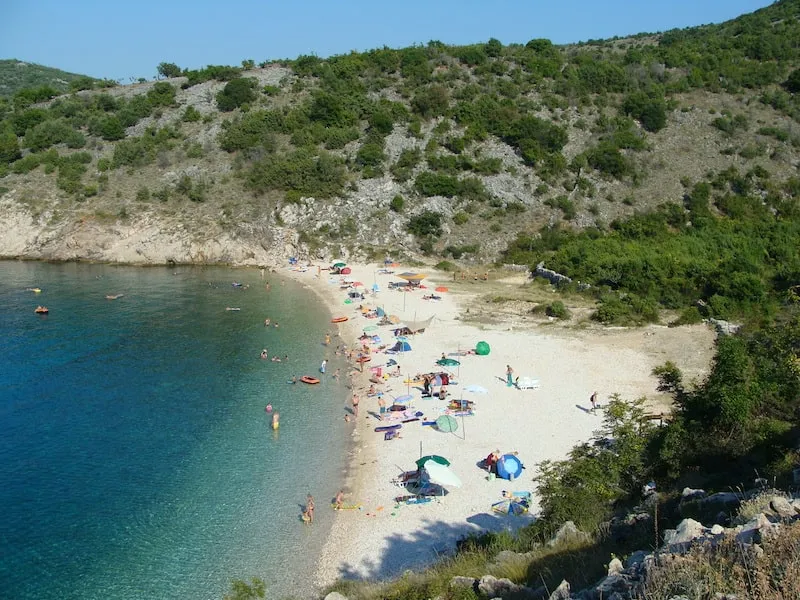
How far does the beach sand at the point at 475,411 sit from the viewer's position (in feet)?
60.3

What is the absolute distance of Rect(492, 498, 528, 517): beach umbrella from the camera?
1889 centimetres

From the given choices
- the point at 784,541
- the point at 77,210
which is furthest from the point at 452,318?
the point at 77,210

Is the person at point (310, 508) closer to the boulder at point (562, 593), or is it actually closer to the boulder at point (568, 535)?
the boulder at point (568, 535)

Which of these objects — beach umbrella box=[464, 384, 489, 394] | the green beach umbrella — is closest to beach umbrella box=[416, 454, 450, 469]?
the green beach umbrella

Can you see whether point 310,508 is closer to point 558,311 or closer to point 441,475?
point 441,475

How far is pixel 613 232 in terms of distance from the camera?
58031 mm

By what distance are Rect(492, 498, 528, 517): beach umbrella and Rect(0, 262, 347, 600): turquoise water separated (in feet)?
16.6

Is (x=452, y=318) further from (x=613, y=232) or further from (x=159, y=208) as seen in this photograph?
(x=159, y=208)

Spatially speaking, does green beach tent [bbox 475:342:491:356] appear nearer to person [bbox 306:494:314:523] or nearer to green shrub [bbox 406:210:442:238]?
person [bbox 306:494:314:523]

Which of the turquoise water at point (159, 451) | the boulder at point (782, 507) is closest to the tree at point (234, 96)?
the turquoise water at point (159, 451)

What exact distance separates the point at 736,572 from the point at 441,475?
13504 millimetres

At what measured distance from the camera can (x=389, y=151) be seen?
68.8 m

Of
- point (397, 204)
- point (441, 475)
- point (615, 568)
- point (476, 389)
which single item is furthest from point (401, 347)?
point (397, 204)

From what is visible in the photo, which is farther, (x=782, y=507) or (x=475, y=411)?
(x=475, y=411)
